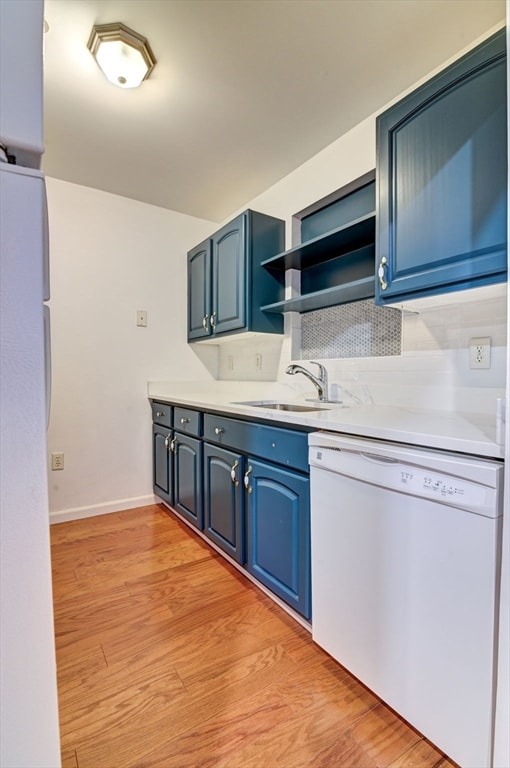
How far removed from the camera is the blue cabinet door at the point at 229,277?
2.30 metres

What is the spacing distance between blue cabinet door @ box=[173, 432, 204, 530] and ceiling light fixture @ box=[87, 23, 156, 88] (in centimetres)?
179

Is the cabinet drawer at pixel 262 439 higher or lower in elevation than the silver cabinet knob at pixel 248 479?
higher

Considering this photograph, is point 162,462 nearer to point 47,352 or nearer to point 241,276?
point 241,276

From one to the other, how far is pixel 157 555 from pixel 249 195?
8.29ft

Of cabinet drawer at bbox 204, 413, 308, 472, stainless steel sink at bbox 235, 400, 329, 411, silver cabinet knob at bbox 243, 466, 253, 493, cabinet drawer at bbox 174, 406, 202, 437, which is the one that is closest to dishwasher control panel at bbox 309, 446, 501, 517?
cabinet drawer at bbox 204, 413, 308, 472

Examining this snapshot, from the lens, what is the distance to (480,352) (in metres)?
1.38

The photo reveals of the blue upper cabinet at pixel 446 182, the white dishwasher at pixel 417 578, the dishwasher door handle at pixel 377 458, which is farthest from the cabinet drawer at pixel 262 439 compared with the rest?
the blue upper cabinet at pixel 446 182

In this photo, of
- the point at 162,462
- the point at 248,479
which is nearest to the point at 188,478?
the point at 162,462

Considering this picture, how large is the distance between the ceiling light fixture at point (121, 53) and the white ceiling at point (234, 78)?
3 centimetres

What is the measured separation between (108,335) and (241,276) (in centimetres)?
114

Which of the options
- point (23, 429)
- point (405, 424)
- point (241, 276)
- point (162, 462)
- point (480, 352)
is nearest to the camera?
point (23, 429)

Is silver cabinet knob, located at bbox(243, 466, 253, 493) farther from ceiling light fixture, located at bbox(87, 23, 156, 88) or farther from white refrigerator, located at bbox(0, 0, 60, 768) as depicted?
ceiling light fixture, located at bbox(87, 23, 156, 88)

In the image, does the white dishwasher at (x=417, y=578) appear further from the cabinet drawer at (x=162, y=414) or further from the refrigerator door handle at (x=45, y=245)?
the cabinet drawer at (x=162, y=414)

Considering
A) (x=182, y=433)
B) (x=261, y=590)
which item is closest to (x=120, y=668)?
(x=261, y=590)
